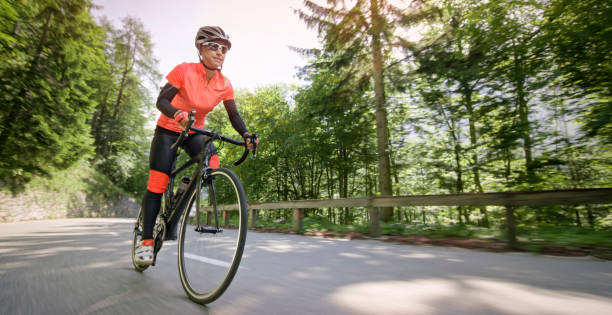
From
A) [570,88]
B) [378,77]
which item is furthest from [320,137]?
[570,88]

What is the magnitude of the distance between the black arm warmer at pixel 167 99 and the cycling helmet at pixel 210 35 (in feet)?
1.57

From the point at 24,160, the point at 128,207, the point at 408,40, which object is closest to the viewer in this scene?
the point at 408,40

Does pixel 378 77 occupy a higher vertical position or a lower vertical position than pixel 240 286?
higher

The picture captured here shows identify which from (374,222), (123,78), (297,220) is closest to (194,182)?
(374,222)

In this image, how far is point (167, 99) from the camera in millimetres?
2768

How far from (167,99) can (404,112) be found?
32.0 ft

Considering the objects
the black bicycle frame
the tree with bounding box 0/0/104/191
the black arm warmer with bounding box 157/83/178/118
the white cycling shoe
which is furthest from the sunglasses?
the tree with bounding box 0/0/104/191

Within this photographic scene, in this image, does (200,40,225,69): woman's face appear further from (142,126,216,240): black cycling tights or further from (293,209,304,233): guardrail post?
(293,209,304,233): guardrail post

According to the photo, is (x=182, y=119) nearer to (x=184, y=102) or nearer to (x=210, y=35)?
(x=184, y=102)

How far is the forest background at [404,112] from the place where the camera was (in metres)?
6.07

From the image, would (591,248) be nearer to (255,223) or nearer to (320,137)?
(255,223)

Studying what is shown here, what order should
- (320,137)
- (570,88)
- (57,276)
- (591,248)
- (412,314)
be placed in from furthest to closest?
1. (320,137)
2. (570,88)
3. (591,248)
4. (57,276)
5. (412,314)

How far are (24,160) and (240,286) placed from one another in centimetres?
→ 1985

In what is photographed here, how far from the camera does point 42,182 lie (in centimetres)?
1895
